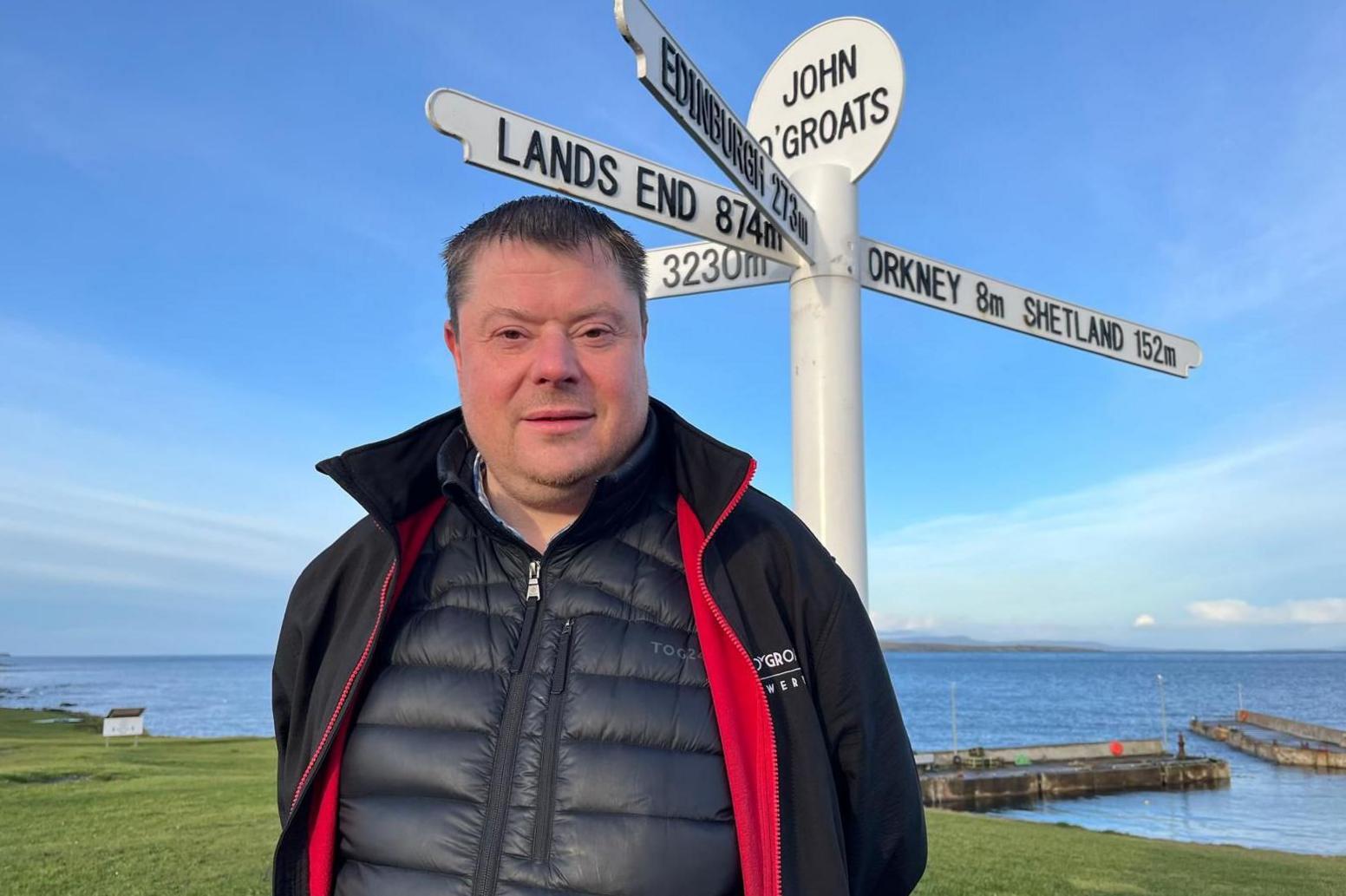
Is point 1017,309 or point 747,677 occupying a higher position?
point 1017,309

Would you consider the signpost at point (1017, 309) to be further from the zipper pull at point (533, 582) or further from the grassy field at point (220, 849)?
the grassy field at point (220, 849)

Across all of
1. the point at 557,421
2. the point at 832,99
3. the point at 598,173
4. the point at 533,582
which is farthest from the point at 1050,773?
the point at 557,421

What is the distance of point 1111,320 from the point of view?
3.81m

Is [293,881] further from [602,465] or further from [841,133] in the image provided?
[841,133]

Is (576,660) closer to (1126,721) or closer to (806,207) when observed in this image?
(806,207)

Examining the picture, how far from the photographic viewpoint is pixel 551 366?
176cm

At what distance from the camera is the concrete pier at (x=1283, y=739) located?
4859 centimetres

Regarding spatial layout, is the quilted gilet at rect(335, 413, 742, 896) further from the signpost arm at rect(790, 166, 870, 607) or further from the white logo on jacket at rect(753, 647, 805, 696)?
the signpost arm at rect(790, 166, 870, 607)

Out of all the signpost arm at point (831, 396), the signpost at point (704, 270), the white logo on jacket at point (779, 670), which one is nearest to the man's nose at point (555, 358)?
the white logo on jacket at point (779, 670)

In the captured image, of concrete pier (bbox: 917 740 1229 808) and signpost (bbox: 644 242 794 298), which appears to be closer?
signpost (bbox: 644 242 794 298)

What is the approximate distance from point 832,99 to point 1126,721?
101 metres

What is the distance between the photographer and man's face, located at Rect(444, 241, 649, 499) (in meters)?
1.81

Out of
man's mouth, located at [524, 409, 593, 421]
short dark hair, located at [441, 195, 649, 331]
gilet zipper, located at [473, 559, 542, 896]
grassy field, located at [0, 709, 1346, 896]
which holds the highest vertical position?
short dark hair, located at [441, 195, 649, 331]

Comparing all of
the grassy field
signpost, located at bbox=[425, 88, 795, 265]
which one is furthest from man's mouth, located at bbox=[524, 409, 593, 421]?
the grassy field
